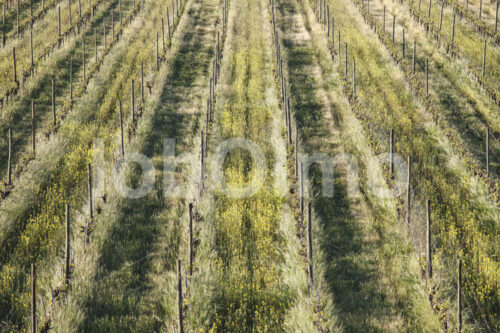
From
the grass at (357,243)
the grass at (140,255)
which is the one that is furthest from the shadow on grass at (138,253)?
the grass at (357,243)

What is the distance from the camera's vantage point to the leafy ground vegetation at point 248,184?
293 inches

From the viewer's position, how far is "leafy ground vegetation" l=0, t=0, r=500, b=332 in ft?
24.4

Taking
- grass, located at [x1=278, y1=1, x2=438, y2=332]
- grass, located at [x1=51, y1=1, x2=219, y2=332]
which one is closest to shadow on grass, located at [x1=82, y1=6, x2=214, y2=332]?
grass, located at [x1=51, y1=1, x2=219, y2=332]

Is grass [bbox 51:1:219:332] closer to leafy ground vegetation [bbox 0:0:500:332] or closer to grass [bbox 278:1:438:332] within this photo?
leafy ground vegetation [bbox 0:0:500:332]

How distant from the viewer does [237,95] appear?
1702 cm

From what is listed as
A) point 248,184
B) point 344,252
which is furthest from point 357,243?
point 248,184

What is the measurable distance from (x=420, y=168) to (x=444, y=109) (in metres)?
5.19

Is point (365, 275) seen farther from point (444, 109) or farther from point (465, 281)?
point (444, 109)

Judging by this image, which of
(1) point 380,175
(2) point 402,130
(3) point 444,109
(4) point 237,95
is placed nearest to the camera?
(1) point 380,175

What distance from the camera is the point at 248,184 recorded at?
36.9 feet

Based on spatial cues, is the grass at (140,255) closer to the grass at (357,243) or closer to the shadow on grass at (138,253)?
the shadow on grass at (138,253)

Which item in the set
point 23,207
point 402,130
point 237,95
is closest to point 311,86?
point 237,95

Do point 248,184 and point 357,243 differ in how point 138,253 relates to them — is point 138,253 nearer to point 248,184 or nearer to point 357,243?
point 248,184

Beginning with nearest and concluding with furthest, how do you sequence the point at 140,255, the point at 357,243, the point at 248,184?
the point at 140,255 < the point at 357,243 < the point at 248,184
